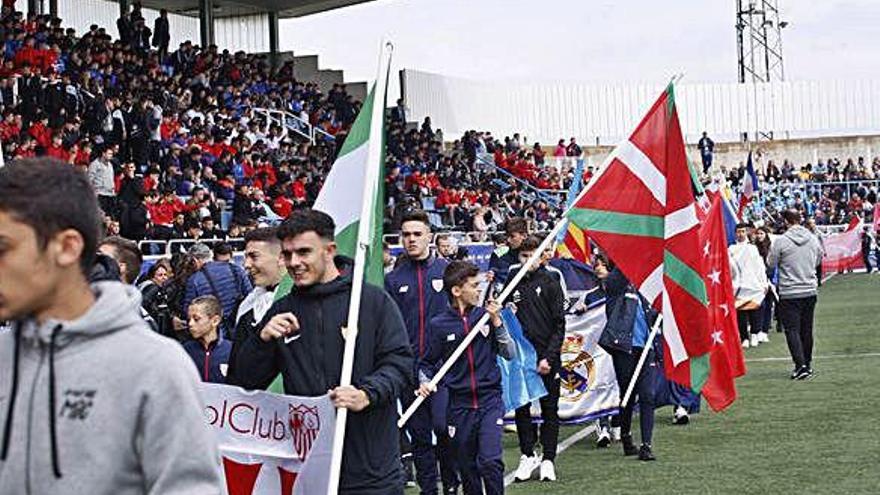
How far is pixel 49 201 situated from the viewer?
10.8 ft

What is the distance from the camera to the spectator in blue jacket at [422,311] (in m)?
10.6

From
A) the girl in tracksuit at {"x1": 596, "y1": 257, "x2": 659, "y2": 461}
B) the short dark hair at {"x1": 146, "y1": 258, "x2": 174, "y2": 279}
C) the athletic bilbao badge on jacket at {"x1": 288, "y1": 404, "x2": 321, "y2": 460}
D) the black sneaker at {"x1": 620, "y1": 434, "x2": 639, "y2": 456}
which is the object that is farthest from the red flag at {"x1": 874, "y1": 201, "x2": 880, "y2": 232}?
the athletic bilbao badge on jacket at {"x1": 288, "y1": 404, "x2": 321, "y2": 460}

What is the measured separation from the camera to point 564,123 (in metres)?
69.2

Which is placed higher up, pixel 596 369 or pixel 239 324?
pixel 239 324

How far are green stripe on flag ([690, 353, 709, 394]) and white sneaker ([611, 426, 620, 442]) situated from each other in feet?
7.92

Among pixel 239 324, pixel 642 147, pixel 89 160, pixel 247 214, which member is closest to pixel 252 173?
pixel 247 214

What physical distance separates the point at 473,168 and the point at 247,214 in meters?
20.3

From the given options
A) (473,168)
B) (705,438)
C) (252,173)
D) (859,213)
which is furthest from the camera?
(859,213)

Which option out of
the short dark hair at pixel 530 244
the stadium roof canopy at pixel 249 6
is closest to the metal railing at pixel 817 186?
the stadium roof canopy at pixel 249 6

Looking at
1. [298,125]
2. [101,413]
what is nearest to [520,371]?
[101,413]

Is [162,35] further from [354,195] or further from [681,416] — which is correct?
[354,195]

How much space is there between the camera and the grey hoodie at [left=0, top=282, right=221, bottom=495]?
3.31 meters

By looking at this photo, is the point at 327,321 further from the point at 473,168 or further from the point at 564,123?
the point at 564,123

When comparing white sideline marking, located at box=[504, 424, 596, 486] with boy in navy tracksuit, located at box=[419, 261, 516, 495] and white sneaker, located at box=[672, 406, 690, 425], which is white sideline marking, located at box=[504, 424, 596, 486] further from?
boy in navy tracksuit, located at box=[419, 261, 516, 495]
